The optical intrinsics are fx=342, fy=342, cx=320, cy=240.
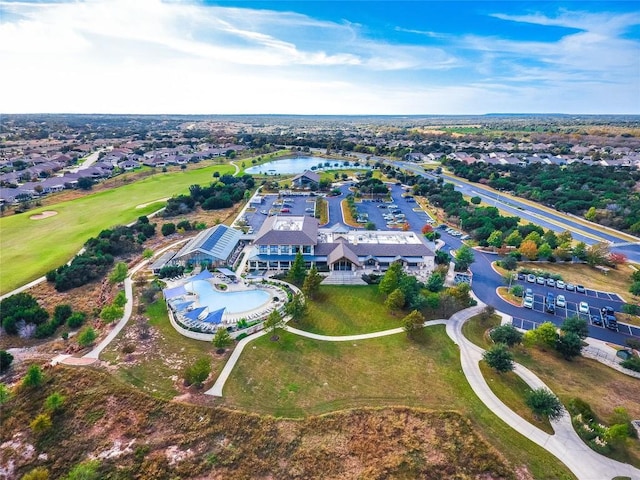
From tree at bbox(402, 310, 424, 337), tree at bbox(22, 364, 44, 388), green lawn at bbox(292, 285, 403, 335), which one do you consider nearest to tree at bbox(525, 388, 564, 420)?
tree at bbox(402, 310, 424, 337)

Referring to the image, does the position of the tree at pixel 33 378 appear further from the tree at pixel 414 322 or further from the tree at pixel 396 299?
the tree at pixel 396 299

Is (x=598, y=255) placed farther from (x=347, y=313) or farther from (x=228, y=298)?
(x=228, y=298)

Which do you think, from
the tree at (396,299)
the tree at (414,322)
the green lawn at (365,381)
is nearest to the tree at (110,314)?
the green lawn at (365,381)

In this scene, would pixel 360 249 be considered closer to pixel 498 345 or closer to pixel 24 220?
pixel 498 345

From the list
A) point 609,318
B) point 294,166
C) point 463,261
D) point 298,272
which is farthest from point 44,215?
point 609,318

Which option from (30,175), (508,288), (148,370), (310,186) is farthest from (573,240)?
(30,175)

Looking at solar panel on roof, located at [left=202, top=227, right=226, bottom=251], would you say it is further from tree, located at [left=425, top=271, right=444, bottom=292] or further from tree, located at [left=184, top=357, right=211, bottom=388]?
tree, located at [left=425, top=271, right=444, bottom=292]
